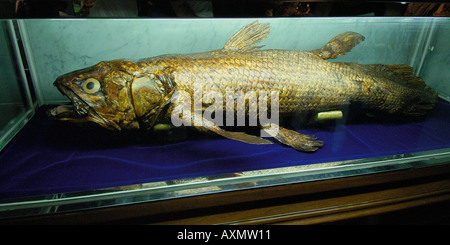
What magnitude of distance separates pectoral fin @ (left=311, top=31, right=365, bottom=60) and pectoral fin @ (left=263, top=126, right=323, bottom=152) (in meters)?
0.62

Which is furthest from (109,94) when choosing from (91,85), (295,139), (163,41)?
(295,139)

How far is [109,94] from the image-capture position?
1.33 m

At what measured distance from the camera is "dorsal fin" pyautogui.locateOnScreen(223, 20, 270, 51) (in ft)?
5.27

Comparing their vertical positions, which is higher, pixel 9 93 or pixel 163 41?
pixel 163 41

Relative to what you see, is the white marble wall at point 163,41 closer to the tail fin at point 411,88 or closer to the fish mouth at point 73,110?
the tail fin at point 411,88

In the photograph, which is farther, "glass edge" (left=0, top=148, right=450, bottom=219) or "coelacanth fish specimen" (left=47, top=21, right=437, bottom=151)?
"coelacanth fish specimen" (left=47, top=21, right=437, bottom=151)

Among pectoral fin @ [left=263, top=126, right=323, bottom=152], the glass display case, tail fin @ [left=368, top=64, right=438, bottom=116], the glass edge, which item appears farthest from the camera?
tail fin @ [left=368, top=64, right=438, bottom=116]

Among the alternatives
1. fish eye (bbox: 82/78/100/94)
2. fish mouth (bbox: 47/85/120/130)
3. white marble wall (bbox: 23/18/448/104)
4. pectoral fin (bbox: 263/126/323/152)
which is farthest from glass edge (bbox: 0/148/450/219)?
white marble wall (bbox: 23/18/448/104)

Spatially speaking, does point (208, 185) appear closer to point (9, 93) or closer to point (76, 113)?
point (76, 113)

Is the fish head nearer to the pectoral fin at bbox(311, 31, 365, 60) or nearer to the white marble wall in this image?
the white marble wall

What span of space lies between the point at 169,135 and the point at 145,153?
0.66ft

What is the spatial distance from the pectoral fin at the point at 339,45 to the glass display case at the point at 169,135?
0.07 metres

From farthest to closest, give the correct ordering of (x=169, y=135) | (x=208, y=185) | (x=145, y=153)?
(x=169, y=135)
(x=145, y=153)
(x=208, y=185)
